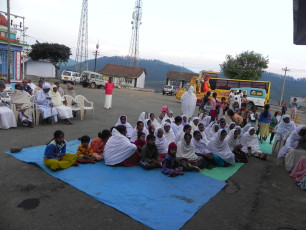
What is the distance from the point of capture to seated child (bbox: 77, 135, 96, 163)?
498cm

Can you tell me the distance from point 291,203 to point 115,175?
303 centimetres

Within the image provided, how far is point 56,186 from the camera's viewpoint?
3.97 metres

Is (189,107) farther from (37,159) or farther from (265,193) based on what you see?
(37,159)

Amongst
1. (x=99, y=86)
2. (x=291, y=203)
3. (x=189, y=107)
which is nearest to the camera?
(x=291, y=203)

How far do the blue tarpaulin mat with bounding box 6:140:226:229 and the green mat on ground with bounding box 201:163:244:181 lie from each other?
0.23 metres

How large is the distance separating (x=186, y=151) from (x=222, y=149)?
3.36ft

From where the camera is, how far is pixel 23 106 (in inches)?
295

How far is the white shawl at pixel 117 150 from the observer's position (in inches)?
201

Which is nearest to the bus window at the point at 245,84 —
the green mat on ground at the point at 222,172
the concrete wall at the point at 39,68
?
the green mat on ground at the point at 222,172

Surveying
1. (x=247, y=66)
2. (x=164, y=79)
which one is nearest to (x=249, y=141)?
(x=247, y=66)

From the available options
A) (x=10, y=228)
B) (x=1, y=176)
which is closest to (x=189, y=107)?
(x=1, y=176)

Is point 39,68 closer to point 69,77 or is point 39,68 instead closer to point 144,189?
point 69,77

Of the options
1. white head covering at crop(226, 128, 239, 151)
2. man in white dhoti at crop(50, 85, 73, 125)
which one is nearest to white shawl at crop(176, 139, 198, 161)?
white head covering at crop(226, 128, 239, 151)

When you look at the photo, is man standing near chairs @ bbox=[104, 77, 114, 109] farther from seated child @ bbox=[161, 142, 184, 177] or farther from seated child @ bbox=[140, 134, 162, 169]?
seated child @ bbox=[161, 142, 184, 177]
